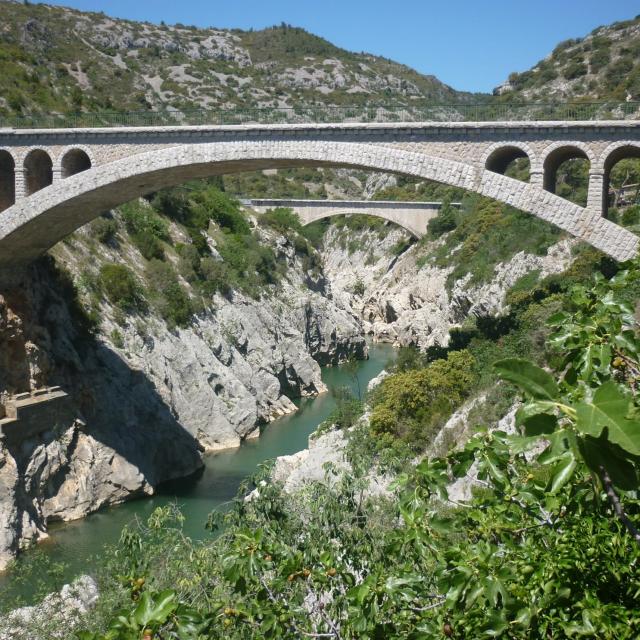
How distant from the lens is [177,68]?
7369cm

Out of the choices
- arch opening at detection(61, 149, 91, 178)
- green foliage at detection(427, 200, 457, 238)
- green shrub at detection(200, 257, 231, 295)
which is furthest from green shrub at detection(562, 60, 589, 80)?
arch opening at detection(61, 149, 91, 178)

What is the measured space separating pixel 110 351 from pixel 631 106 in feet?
52.0

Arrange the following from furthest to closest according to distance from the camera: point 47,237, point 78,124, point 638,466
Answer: point 47,237
point 78,124
point 638,466

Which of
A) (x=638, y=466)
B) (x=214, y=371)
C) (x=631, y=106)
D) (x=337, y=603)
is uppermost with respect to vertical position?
(x=631, y=106)

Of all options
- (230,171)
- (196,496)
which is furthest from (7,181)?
(196,496)

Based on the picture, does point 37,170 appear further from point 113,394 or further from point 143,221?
point 143,221

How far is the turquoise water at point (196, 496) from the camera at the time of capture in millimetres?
17188

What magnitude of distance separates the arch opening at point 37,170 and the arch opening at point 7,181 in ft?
1.66

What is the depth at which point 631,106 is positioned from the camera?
1577 centimetres

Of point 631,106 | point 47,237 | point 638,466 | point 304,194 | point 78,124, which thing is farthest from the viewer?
point 304,194

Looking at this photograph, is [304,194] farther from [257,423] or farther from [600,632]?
[600,632]

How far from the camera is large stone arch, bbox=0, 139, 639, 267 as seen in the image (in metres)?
16.0

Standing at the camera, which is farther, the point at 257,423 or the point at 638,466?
the point at 257,423

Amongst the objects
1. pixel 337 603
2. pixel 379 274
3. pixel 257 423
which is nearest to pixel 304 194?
pixel 379 274
